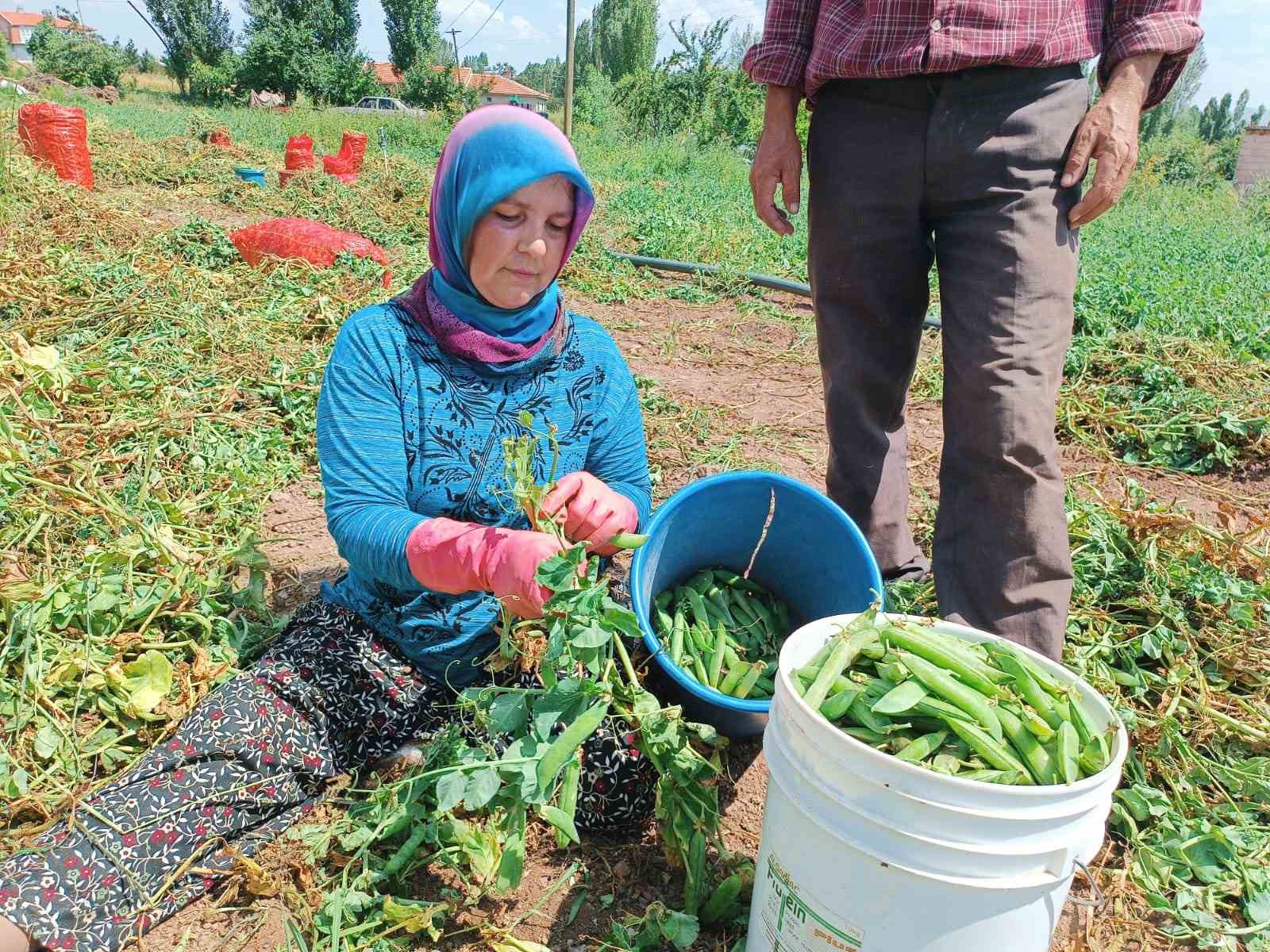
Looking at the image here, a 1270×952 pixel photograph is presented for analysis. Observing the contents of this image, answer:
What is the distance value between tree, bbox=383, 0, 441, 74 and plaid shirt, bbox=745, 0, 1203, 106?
42444mm

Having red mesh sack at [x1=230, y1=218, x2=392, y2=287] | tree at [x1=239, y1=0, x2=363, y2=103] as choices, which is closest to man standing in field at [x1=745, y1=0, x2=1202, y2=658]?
red mesh sack at [x1=230, y1=218, x2=392, y2=287]

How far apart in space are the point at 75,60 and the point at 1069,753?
5240 cm

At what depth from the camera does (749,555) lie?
2.08m

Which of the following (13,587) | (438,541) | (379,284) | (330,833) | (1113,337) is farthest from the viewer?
(379,284)

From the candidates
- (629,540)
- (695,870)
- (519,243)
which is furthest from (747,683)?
(519,243)

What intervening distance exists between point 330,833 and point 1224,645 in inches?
79.7

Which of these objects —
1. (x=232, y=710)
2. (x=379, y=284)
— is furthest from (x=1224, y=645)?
(x=379, y=284)

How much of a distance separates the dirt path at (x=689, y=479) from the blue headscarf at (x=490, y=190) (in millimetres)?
1029

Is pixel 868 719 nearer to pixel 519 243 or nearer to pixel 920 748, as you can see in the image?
pixel 920 748

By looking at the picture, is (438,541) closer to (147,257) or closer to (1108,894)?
(1108,894)

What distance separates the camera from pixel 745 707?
1.52 m

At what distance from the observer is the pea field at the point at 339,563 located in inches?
60.2

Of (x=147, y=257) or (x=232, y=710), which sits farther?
(x=147, y=257)

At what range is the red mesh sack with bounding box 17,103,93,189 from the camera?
678 centimetres
